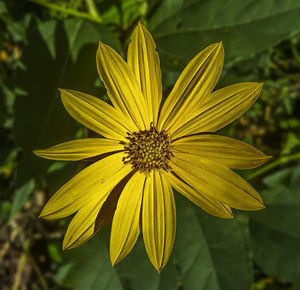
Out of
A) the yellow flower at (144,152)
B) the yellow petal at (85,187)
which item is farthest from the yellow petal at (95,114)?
the yellow petal at (85,187)

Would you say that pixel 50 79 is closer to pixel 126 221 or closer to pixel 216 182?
pixel 126 221

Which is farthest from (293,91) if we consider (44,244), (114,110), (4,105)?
(44,244)

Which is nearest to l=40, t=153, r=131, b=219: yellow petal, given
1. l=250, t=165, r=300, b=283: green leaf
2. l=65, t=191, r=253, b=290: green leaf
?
l=65, t=191, r=253, b=290: green leaf

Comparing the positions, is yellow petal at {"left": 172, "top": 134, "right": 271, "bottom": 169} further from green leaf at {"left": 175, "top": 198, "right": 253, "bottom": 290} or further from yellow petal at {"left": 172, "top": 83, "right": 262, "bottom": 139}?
green leaf at {"left": 175, "top": 198, "right": 253, "bottom": 290}

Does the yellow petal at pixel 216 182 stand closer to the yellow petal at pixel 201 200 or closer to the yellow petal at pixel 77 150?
the yellow petal at pixel 201 200

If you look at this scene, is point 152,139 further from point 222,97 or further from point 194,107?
point 222,97

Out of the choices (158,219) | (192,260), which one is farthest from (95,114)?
(192,260)
